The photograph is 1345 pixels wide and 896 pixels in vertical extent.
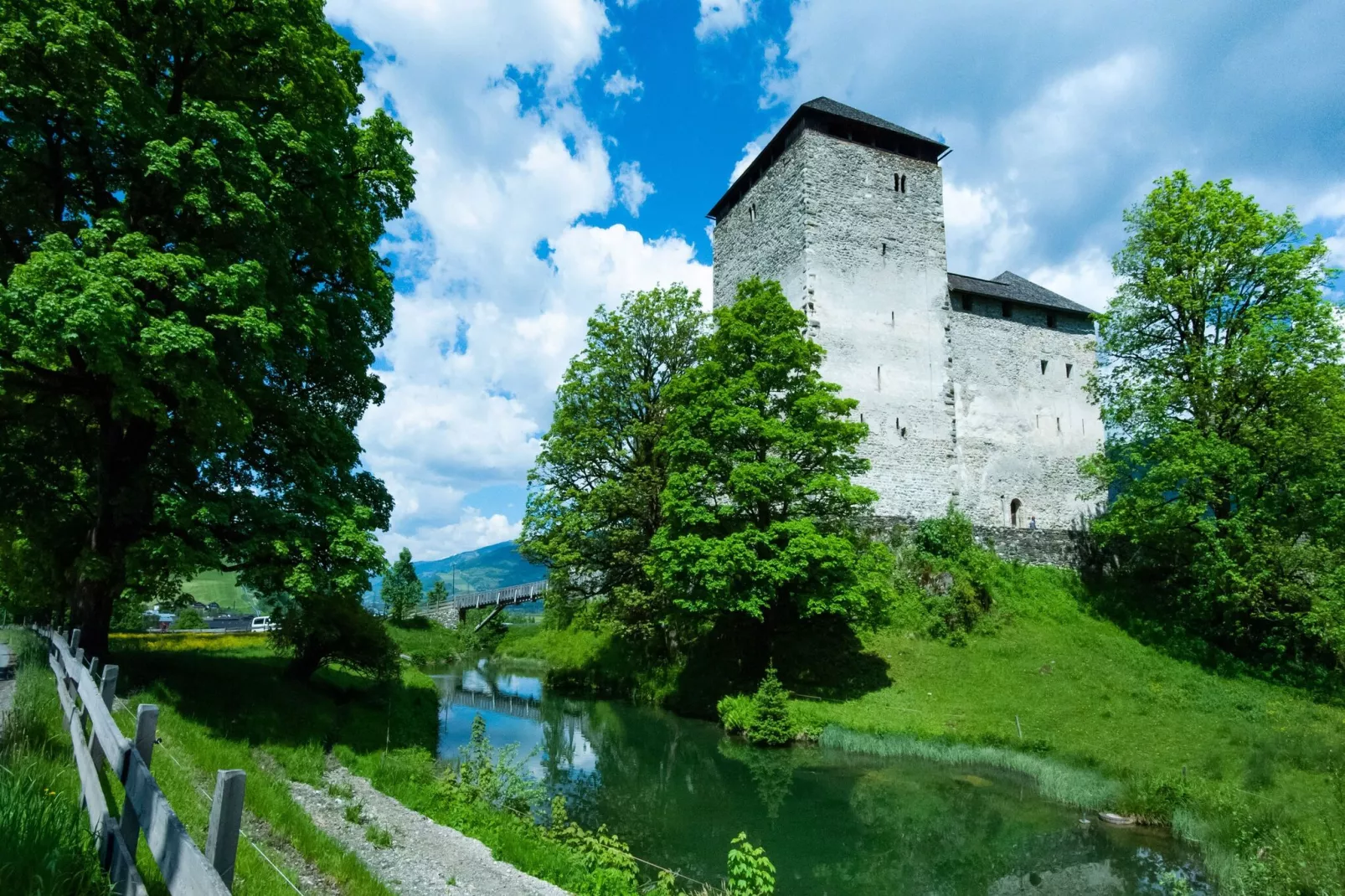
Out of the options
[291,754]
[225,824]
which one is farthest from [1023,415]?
[225,824]

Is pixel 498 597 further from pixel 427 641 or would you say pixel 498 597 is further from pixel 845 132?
pixel 845 132

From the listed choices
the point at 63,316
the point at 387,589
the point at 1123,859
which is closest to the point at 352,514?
the point at 63,316

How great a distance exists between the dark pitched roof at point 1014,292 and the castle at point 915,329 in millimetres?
97

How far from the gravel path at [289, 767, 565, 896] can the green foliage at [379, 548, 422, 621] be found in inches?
1272

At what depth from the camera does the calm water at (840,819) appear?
936 cm

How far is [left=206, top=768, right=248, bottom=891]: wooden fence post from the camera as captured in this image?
2.87 metres

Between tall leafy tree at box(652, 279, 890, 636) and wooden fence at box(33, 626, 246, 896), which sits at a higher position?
tall leafy tree at box(652, 279, 890, 636)

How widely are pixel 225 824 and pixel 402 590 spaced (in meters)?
51.9

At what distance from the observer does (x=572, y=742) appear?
17.5m

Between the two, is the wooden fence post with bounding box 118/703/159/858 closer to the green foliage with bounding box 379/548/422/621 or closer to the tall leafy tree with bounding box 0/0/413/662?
the tall leafy tree with bounding box 0/0/413/662

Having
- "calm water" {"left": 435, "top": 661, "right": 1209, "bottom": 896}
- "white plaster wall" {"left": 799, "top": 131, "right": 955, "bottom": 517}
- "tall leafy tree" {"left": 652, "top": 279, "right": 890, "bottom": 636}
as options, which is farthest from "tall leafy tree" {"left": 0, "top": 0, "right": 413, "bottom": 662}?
"white plaster wall" {"left": 799, "top": 131, "right": 955, "bottom": 517}

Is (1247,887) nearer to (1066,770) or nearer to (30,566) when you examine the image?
(1066,770)

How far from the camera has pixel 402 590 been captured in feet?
167

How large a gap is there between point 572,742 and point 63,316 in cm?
1363
